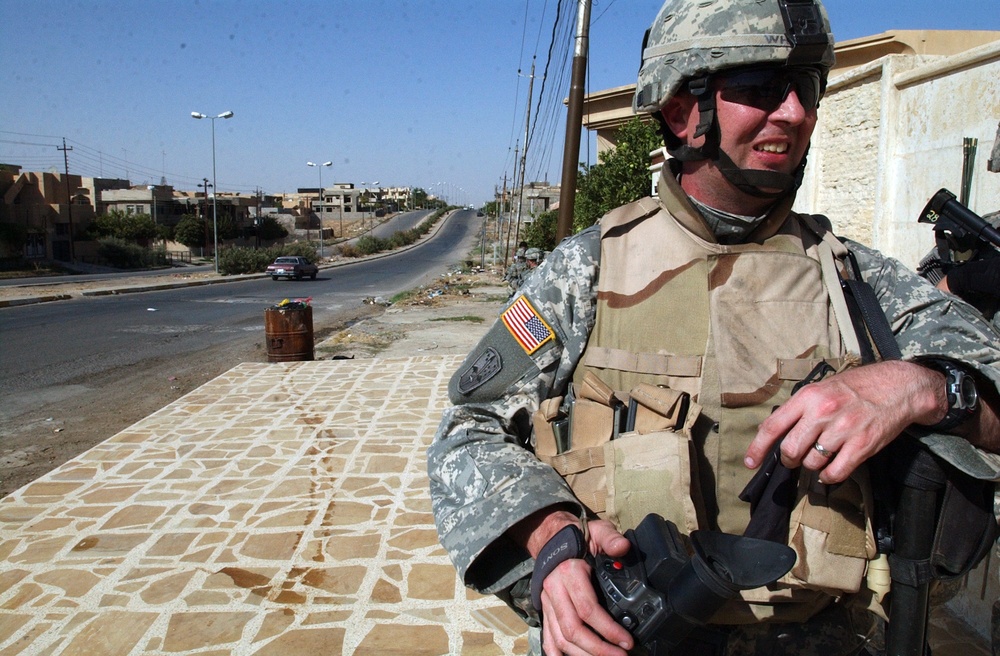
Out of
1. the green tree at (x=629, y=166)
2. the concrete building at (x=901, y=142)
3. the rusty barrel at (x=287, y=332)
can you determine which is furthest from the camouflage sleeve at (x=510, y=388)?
the green tree at (x=629, y=166)

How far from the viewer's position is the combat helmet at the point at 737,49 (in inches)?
50.9

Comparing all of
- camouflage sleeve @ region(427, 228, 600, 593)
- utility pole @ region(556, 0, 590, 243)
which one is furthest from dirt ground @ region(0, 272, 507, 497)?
camouflage sleeve @ region(427, 228, 600, 593)

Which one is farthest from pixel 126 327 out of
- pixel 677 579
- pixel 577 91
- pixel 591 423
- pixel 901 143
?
pixel 677 579

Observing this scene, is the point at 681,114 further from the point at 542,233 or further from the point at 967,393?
the point at 542,233

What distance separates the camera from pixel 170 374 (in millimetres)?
9297

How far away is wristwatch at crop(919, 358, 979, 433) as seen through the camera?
110cm

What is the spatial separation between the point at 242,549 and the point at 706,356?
3.37 meters

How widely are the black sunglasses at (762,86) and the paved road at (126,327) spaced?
809 cm

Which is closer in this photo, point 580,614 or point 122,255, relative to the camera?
point 580,614

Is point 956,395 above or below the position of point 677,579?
above

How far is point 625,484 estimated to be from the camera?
4.05 feet

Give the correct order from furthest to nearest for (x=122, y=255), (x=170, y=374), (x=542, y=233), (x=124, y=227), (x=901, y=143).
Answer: (x=124, y=227) < (x=122, y=255) < (x=542, y=233) < (x=170, y=374) < (x=901, y=143)

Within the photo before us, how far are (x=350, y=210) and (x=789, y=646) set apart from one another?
113m

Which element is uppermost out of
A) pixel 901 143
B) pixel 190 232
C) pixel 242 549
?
pixel 901 143
